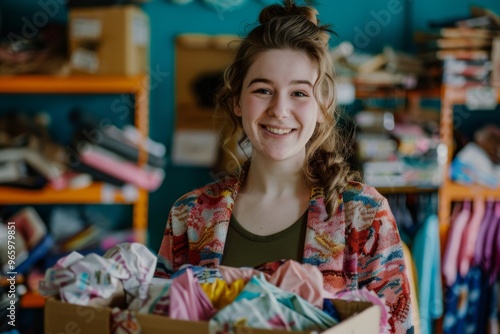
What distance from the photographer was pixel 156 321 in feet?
3.27

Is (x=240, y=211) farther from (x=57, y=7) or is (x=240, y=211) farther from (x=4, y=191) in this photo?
(x=57, y=7)

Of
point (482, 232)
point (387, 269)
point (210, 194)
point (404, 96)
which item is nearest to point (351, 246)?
point (387, 269)

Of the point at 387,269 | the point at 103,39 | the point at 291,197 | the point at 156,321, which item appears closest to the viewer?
the point at 156,321

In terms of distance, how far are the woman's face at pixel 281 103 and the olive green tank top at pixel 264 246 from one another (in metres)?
0.16

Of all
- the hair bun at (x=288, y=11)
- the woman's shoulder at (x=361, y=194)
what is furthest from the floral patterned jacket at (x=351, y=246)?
the hair bun at (x=288, y=11)

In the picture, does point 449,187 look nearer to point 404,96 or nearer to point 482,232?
point 482,232

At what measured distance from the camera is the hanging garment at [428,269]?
3.26m

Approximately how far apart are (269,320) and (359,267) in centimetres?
50

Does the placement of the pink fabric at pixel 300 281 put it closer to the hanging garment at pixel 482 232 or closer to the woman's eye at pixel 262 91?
the woman's eye at pixel 262 91

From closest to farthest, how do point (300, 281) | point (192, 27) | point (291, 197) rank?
point (300, 281) → point (291, 197) → point (192, 27)

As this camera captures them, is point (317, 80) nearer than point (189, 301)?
No

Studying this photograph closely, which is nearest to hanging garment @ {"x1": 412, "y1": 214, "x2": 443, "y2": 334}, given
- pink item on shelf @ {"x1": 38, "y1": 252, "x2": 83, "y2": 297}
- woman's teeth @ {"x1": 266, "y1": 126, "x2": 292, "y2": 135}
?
woman's teeth @ {"x1": 266, "y1": 126, "x2": 292, "y2": 135}

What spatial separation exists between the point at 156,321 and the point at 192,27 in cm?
282

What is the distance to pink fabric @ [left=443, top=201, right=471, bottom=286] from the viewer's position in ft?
11.1
